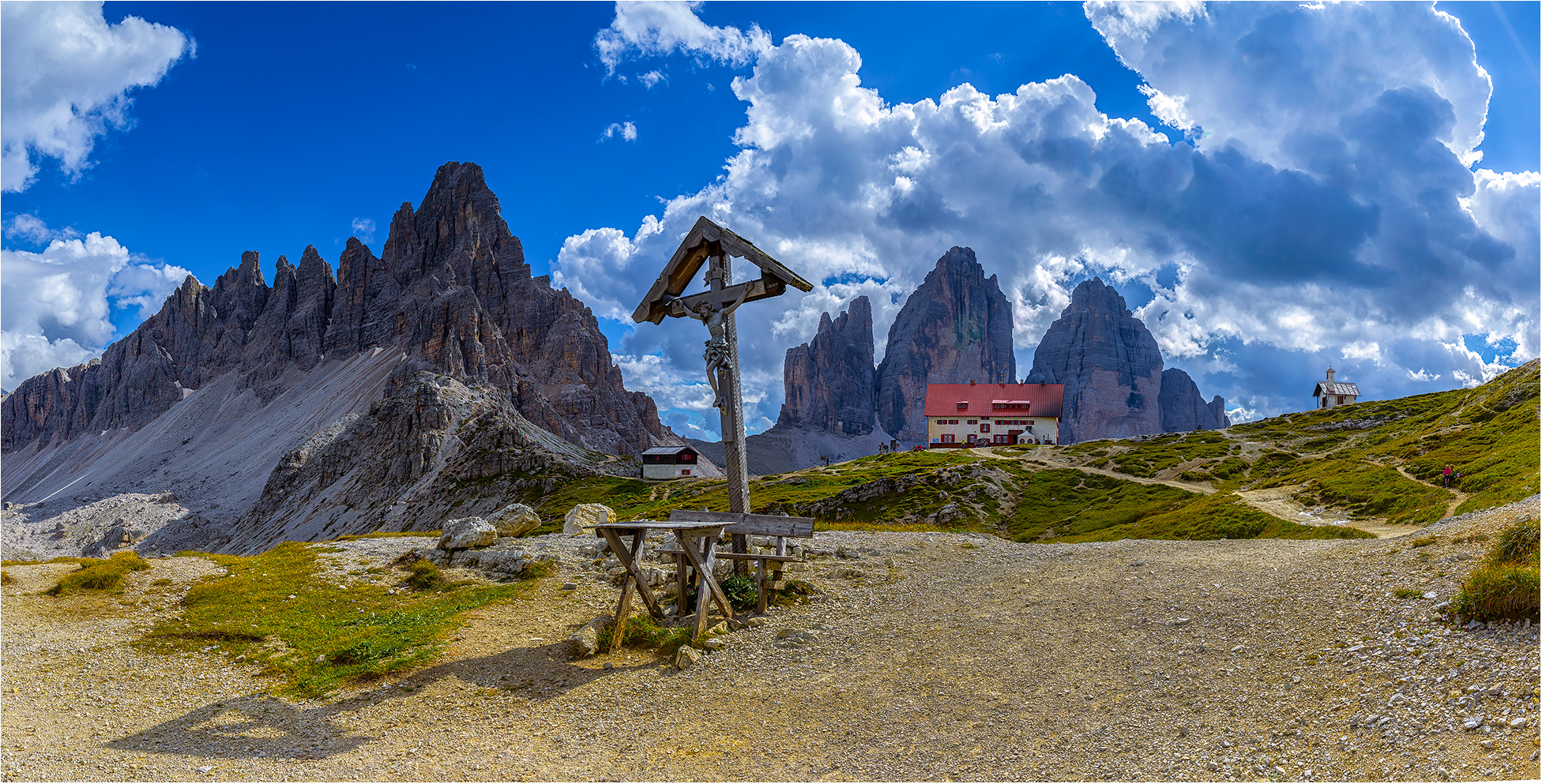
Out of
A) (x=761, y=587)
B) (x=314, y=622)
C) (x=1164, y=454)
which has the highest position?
(x=1164, y=454)

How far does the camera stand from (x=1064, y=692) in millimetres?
11078

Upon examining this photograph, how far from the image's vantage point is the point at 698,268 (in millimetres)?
18938

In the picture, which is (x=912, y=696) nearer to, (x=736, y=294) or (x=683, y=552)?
(x=683, y=552)

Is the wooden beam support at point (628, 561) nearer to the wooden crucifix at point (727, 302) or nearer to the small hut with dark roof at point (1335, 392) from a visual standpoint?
the wooden crucifix at point (727, 302)

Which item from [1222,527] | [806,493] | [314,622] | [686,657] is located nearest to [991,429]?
[806,493]

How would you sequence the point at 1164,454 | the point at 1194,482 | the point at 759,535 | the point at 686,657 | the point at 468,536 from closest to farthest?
the point at 686,657, the point at 759,535, the point at 468,536, the point at 1194,482, the point at 1164,454

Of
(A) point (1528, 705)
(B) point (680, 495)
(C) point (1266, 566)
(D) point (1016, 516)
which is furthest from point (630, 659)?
(B) point (680, 495)

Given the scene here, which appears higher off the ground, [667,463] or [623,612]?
[667,463]

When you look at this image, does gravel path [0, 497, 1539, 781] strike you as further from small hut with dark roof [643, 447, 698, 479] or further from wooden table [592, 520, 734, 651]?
small hut with dark roof [643, 447, 698, 479]

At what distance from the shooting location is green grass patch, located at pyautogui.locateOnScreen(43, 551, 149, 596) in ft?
59.2

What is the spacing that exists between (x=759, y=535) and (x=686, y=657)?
3.74m

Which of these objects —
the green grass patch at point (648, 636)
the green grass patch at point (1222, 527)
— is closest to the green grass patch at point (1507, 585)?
the green grass patch at point (648, 636)

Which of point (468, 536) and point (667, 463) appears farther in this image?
point (667, 463)

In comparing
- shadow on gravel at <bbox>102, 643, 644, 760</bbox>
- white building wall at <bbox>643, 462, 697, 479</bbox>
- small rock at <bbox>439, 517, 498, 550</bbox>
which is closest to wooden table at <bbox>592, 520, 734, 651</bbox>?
shadow on gravel at <bbox>102, 643, 644, 760</bbox>
